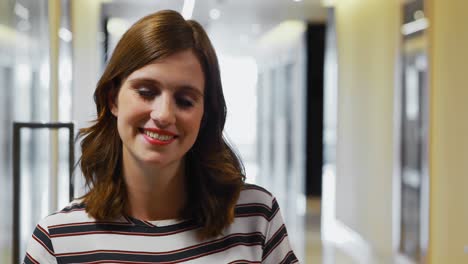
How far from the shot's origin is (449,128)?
4.65 metres

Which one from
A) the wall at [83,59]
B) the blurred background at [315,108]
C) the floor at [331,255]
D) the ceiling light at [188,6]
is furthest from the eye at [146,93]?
the ceiling light at [188,6]

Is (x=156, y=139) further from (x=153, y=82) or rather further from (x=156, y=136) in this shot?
(x=153, y=82)

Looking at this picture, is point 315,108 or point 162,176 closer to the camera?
point 162,176

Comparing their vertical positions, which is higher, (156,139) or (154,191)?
(156,139)

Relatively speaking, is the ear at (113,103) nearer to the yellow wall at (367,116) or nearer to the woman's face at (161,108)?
the woman's face at (161,108)

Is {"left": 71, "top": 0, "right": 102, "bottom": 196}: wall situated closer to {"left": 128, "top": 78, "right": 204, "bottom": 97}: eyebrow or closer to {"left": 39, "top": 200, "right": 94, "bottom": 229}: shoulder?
{"left": 39, "top": 200, "right": 94, "bottom": 229}: shoulder

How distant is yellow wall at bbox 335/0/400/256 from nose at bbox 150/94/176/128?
461cm

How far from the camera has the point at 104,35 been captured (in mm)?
4984

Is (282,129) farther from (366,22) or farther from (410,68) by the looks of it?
(410,68)

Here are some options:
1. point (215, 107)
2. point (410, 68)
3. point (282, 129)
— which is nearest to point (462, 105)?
point (410, 68)

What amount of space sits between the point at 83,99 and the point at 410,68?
9.34 feet

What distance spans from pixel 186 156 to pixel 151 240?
0.21 m

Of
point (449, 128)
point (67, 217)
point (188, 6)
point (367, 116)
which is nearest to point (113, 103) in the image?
point (67, 217)

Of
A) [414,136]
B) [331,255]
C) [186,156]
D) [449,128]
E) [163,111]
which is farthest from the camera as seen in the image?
[331,255]
